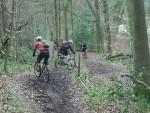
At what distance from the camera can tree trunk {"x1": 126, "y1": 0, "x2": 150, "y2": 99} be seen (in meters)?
13.7

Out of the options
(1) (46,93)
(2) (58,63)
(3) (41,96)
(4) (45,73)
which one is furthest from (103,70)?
(3) (41,96)

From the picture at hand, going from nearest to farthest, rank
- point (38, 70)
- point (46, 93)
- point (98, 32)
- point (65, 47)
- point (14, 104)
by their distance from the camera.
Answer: point (14, 104)
point (46, 93)
point (38, 70)
point (65, 47)
point (98, 32)

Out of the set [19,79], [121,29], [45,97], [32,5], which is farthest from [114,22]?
[45,97]

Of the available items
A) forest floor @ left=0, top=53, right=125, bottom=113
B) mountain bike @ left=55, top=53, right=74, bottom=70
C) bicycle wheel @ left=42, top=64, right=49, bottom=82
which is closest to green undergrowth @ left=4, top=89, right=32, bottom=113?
forest floor @ left=0, top=53, right=125, bottom=113

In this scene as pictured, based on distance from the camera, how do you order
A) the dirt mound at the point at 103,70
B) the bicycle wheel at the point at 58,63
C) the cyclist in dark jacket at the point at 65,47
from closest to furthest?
the dirt mound at the point at 103,70, the cyclist in dark jacket at the point at 65,47, the bicycle wheel at the point at 58,63

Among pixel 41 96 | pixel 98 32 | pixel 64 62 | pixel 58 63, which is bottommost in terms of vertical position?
pixel 41 96

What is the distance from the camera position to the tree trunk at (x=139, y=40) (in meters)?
13.7

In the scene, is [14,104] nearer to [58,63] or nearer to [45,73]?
[45,73]

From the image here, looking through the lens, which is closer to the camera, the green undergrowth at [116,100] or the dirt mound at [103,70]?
the green undergrowth at [116,100]

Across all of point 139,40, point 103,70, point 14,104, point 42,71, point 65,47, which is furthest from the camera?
A: point 103,70

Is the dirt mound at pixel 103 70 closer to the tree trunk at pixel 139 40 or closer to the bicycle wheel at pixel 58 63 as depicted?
the bicycle wheel at pixel 58 63

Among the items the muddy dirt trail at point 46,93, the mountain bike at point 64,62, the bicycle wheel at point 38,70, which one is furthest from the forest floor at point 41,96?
the mountain bike at point 64,62

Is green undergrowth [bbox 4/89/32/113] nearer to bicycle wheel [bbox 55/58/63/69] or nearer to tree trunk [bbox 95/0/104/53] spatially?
bicycle wheel [bbox 55/58/63/69]

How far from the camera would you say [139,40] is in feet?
45.3
